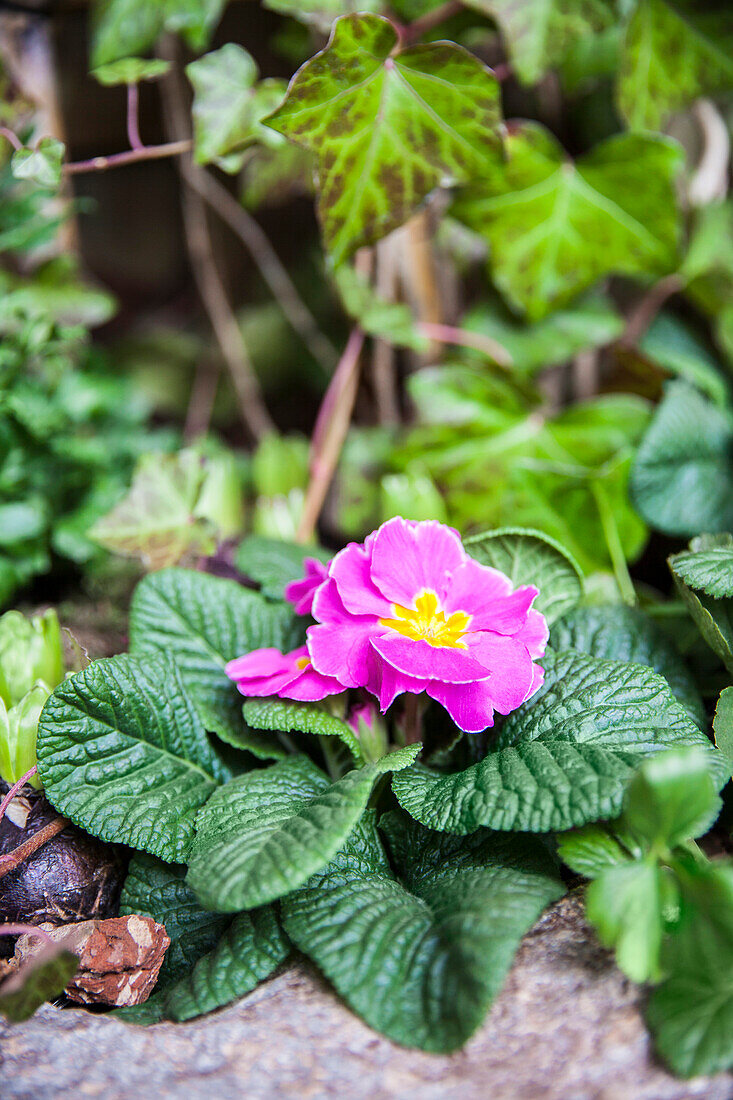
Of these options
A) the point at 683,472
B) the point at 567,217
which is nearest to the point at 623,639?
the point at 683,472

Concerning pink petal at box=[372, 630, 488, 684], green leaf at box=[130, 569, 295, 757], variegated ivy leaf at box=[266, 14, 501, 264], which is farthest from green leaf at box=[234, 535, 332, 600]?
variegated ivy leaf at box=[266, 14, 501, 264]

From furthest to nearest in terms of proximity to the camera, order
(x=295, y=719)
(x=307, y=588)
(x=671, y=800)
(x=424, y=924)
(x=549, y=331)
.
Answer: (x=549, y=331), (x=307, y=588), (x=295, y=719), (x=424, y=924), (x=671, y=800)

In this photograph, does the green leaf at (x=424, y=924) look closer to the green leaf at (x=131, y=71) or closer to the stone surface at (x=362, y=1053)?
the stone surface at (x=362, y=1053)

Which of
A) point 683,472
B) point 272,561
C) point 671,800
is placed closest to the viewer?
point 671,800

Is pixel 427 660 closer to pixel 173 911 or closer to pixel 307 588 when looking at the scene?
pixel 307 588

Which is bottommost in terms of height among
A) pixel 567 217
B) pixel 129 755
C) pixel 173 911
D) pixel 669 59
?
pixel 173 911

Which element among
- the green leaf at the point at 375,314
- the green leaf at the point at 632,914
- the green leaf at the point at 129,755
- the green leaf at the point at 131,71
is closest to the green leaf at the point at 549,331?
the green leaf at the point at 375,314
